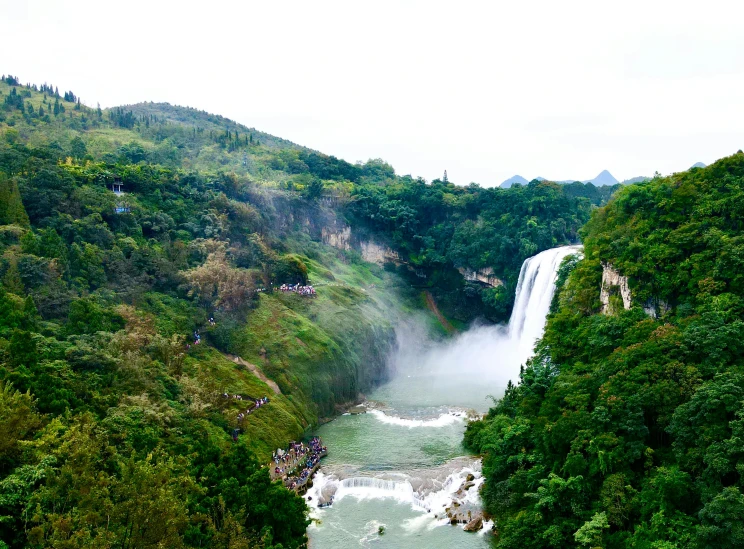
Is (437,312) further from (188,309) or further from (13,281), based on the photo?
(13,281)

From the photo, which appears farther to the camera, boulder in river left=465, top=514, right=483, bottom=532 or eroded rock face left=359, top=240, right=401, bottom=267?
eroded rock face left=359, top=240, right=401, bottom=267

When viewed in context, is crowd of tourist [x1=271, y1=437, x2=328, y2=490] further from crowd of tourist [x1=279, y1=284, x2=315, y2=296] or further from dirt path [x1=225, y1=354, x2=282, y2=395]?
crowd of tourist [x1=279, y1=284, x2=315, y2=296]

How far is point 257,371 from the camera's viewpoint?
3897cm

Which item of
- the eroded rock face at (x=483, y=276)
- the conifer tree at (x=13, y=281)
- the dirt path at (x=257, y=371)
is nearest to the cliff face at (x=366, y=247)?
the eroded rock face at (x=483, y=276)

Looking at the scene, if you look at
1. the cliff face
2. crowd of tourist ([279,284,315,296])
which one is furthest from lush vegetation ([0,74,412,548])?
the cliff face

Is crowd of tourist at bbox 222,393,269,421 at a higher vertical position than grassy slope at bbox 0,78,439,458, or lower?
lower

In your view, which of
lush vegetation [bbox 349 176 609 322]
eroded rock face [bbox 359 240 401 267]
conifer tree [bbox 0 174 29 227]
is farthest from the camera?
eroded rock face [bbox 359 240 401 267]

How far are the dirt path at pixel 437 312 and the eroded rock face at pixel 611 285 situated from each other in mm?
32212

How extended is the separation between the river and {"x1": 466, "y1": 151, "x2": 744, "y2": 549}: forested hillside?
2.40m

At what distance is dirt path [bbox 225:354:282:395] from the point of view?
38.5 metres

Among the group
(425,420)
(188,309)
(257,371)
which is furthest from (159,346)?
(425,420)

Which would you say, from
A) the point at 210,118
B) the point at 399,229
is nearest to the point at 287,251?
the point at 399,229

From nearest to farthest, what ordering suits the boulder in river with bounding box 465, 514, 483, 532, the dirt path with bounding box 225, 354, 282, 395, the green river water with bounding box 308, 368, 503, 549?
the green river water with bounding box 308, 368, 503, 549
the boulder in river with bounding box 465, 514, 483, 532
the dirt path with bounding box 225, 354, 282, 395

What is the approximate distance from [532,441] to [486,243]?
1568 inches
